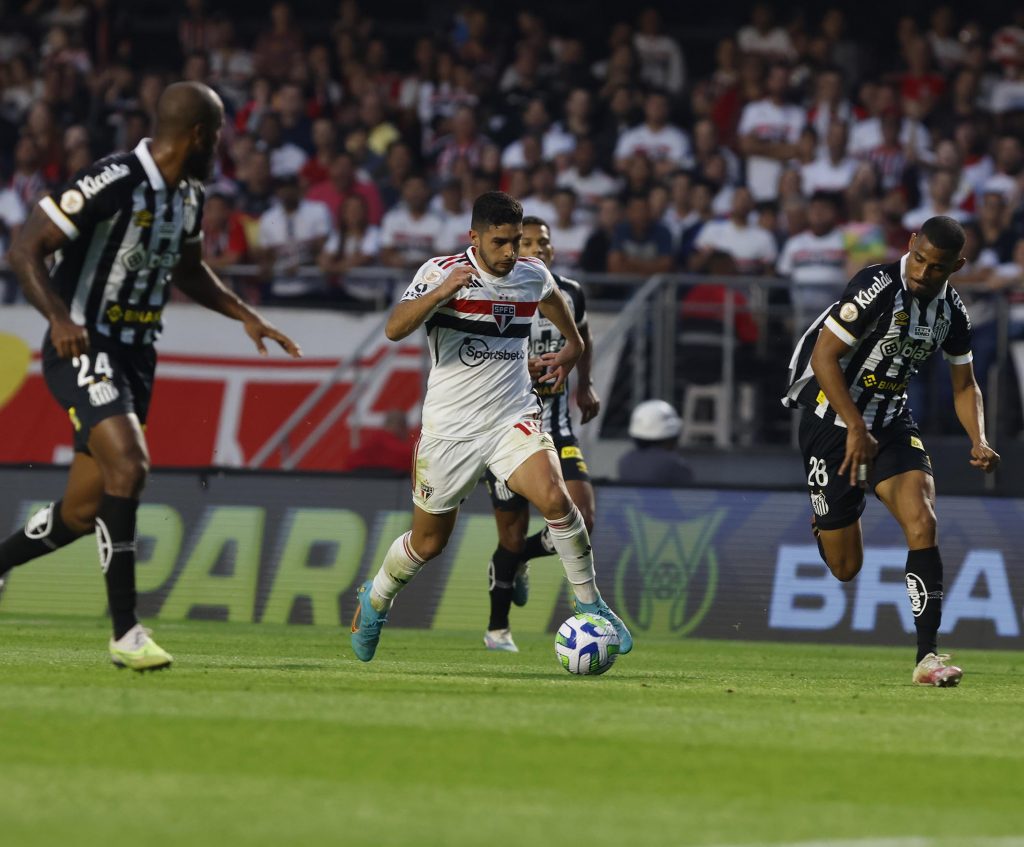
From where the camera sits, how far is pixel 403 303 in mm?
9422

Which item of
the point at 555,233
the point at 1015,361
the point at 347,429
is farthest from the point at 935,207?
the point at 347,429

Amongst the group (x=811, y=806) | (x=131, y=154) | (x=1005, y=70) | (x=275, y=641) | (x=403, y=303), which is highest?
(x=1005, y=70)

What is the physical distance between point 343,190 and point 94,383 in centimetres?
1201

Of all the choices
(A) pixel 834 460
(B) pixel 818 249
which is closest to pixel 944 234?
(A) pixel 834 460

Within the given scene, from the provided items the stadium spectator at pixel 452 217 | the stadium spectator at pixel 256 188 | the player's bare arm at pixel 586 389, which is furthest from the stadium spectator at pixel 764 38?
the player's bare arm at pixel 586 389

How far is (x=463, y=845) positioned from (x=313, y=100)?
1815cm

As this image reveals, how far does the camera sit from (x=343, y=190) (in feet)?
66.2

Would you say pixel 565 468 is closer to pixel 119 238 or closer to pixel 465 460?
pixel 465 460

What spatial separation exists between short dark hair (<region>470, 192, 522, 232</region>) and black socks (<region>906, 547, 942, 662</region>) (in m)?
2.86

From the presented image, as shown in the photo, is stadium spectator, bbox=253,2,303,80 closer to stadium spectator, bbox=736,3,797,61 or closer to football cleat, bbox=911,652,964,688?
stadium spectator, bbox=736,3,797,61

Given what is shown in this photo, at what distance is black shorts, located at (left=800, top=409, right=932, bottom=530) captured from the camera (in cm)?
1047

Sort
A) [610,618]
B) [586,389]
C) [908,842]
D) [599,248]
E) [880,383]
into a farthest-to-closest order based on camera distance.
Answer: [599,248] → [586,389] → [880,383] → [610,618] → [908,842]

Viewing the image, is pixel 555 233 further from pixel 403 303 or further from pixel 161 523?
pixel 403 303

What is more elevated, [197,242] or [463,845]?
[197,242]
